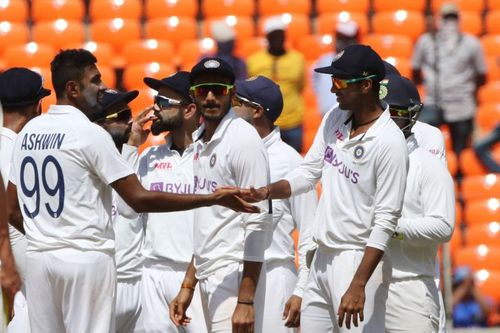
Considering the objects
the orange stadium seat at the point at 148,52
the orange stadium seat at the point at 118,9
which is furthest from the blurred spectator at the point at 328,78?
the orange stadium seat at the point at 118,9

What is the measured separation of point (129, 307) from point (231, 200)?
225 cm

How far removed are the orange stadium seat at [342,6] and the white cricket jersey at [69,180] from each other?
27.1 ft

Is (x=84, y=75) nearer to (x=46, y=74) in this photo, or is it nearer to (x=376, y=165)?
(x=376, y=165)

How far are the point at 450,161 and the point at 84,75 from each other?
20.8ft

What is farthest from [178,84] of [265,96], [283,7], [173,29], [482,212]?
[283,7]

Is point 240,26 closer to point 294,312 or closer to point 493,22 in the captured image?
point 493,22

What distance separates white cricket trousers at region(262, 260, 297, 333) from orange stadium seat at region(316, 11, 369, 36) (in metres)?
6.68

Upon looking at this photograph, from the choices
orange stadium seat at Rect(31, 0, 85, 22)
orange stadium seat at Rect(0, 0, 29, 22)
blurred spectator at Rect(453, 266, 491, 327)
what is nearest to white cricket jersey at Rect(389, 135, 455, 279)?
blurred spectator at Rect(453, 266, 491, 327)

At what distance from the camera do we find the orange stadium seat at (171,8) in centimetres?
1511

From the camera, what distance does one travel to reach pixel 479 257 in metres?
12.1

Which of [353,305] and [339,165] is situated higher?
[339,165]

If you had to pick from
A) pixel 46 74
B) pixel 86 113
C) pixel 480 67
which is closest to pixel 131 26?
pixel 46 74

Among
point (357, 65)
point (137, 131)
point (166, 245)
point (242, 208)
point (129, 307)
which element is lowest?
point (129, 307)

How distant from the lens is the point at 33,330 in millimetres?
7109
